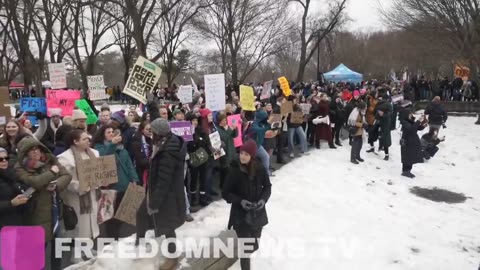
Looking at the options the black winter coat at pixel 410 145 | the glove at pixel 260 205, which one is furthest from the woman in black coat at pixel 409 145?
the glove at pixel 260 205

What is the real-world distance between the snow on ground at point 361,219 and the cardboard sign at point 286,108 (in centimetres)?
129

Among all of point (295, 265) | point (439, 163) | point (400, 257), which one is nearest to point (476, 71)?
point (439, 163)

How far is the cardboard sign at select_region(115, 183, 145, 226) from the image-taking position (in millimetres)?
5086

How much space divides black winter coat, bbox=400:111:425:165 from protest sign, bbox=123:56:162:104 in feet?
21.1

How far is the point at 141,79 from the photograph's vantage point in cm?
782

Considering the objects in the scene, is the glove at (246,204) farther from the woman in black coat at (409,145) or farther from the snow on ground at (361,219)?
the woman in black coat at (409,145)

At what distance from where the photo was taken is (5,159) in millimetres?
4102

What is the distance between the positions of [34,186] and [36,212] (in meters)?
0.32

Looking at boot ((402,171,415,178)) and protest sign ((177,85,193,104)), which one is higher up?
protest sign ((177,85,193,104))

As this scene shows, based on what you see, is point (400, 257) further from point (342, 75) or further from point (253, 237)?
point (342, 75)

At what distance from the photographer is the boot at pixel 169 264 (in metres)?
4.46

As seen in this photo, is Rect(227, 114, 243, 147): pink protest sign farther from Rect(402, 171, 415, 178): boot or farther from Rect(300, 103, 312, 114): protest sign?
Rect(402, 171, 415, 178): boot

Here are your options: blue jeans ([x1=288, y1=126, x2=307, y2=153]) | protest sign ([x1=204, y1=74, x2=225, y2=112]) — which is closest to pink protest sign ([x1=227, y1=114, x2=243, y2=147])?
protest sign ([x1=204, y1=74, x2=225, y2=112])

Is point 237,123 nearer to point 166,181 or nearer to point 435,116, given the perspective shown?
point 166,181
